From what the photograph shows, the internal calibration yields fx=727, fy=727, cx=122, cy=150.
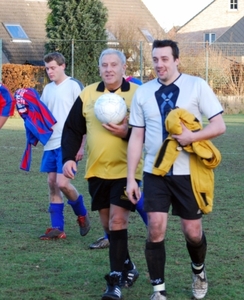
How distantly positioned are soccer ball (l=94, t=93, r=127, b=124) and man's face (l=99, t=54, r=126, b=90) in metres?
0.17

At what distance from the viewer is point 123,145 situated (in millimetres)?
5988

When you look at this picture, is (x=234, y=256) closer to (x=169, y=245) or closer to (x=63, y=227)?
(x=169, y=245)

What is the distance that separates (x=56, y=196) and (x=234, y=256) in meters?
2.17

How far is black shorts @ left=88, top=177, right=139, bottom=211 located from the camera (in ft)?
19.1

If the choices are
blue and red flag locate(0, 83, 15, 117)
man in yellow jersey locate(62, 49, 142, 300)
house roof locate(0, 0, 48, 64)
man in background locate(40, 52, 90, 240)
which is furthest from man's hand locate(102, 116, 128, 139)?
house roof locate(0, 0, 48, 64)

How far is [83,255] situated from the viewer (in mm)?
7191

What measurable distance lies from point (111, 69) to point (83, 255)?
2.13m

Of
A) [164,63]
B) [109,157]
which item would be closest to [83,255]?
[109,157]

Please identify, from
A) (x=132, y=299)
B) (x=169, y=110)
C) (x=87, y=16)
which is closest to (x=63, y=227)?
(x=132, y=299)

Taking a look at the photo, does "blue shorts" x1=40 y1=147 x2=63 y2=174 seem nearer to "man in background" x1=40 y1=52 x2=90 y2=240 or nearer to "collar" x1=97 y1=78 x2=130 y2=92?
"man in background" x1=40 y1=52 x2=90 y2=240

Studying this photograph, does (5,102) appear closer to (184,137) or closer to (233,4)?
(184,137)

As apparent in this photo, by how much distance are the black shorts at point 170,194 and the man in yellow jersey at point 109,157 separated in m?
0.45

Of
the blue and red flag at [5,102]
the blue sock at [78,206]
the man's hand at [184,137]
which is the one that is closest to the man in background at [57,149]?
the blue sock at [78,206]

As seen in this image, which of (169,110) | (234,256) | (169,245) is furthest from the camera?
(169,245)
